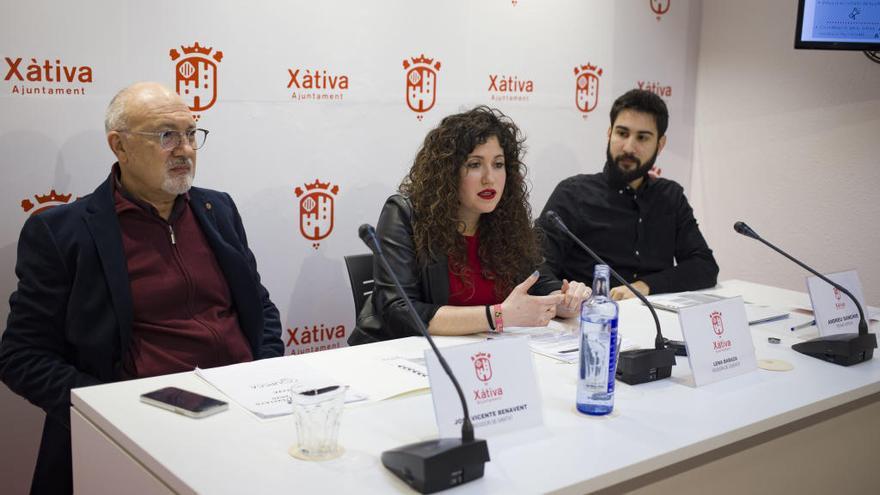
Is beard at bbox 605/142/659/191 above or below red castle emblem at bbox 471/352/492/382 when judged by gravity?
above

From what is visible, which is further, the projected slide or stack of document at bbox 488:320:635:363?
the projected slide

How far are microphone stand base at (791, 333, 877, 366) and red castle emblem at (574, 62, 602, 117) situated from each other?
2.09 metres

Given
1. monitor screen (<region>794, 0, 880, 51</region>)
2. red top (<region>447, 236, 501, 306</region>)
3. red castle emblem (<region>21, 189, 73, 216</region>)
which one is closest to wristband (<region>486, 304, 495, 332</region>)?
red top (<region>447, 236, 501, 306</region>)

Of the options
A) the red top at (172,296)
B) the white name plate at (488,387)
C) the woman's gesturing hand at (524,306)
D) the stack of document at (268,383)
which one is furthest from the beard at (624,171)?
the white name plate at (488,387)

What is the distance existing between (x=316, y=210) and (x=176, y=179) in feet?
3.28

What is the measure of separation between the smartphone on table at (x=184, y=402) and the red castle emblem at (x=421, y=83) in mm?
2045

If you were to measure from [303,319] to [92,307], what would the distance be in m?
1.22

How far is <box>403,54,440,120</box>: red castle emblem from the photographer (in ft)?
11.5

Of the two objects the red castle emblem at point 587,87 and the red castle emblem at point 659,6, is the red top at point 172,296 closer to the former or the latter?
the red castle emblem at point 587,87

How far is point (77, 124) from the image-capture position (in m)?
2.72

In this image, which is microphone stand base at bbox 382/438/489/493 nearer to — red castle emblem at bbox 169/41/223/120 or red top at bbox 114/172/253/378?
red top at bbox 114/172/253/378

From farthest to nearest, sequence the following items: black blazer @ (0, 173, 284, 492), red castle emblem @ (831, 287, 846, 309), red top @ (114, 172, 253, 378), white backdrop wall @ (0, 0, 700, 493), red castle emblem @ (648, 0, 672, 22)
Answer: red castle emblem @ (648, 0, 672, 22) < white backdrop wall @ (0, 0, 700, 493) < red castle emblem @ (831, 287, 846, 309) < red top @ (114, 172, 253, 378) < black blazer @ (0, 173, 284, 492)

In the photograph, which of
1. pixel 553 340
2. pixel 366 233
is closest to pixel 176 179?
pixel 366 233

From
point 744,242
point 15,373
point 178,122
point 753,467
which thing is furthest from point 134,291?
point 744,242
